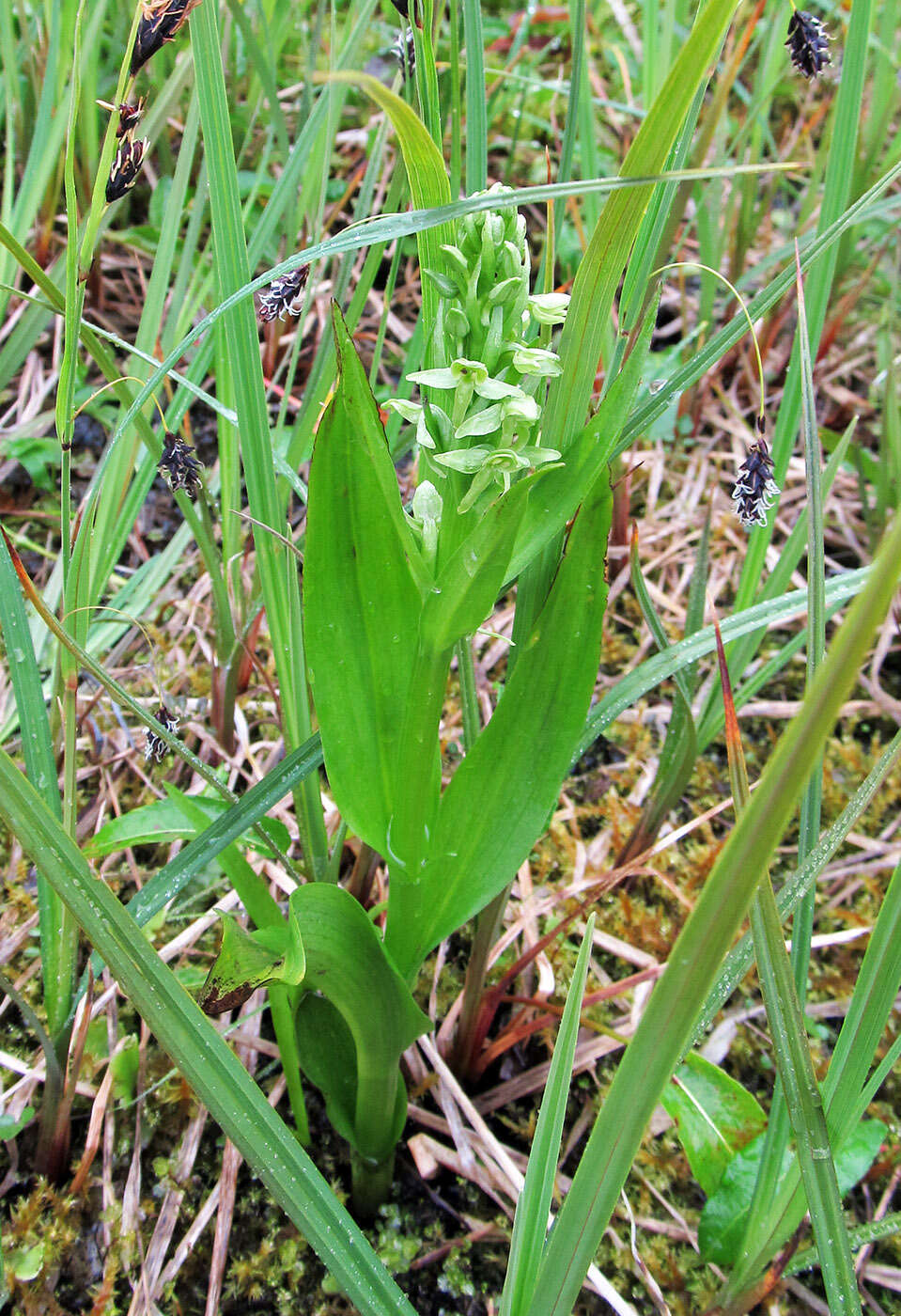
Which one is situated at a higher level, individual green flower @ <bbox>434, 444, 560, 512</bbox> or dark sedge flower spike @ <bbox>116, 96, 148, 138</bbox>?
dark sedge flower spike @ <bbox>116, 96, 148, 138</bbox>

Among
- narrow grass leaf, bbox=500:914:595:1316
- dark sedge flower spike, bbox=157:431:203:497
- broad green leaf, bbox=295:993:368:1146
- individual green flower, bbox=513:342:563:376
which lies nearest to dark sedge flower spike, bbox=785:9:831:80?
individual green flower, bbox=513:342:563:376

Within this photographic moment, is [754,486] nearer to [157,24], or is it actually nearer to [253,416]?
[253,416]

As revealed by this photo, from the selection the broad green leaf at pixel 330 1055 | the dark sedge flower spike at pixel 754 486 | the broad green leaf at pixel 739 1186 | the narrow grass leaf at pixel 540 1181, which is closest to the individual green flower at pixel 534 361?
the dark sedge flower spike at pixel 754 486

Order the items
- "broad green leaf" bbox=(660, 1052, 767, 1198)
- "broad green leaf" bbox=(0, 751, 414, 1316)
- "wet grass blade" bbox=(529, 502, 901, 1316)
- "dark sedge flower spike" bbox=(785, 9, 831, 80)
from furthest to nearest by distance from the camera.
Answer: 1. "broad green leaf" bbox=(660, 1052, 767, 1198)
2. "dark sedge flower spike" bbox=(785, 9, 831, 80)
3. "broad green leaf" bbox=(0, 751, 414, 1316)
4. "wet grass blade" bbox=(529, 502, 901, 1316)

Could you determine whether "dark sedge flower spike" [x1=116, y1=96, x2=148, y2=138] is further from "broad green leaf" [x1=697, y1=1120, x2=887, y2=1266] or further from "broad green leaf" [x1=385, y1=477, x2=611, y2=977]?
"broad green leaf" [x1=697, y1=1120, x2=887, y2=1266]

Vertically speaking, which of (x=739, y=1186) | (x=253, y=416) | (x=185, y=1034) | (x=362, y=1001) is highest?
(x=253, y=416)

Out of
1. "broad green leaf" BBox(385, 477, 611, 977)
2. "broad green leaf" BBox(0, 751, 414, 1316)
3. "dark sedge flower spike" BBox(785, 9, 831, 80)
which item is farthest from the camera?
"dark sedge flower spike" BBox(785, 9, 831, 80)

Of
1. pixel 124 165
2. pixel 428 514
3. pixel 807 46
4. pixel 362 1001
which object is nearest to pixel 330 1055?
pixel 362 1001
